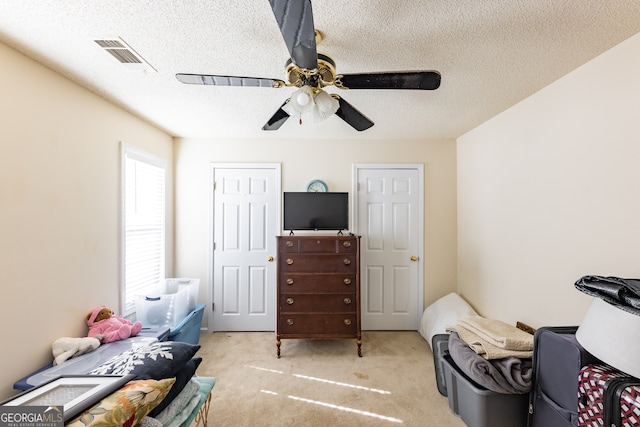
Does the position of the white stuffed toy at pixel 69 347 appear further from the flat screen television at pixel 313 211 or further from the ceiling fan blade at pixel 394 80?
the ceiling fan blade at pixel 394 80

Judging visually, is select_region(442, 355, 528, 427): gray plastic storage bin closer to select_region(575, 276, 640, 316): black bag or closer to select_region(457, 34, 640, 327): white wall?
select_region(457, 34, 640, 327): white wall

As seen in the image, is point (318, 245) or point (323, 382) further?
point (318, 245)

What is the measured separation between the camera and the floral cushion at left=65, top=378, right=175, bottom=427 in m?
0.87

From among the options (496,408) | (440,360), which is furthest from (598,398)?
(440,360)

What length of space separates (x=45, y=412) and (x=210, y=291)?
7.68ft

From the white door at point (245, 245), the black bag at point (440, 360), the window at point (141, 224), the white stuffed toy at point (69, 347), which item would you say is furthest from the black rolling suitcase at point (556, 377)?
the window at point (141, 224)

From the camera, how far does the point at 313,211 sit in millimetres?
3020

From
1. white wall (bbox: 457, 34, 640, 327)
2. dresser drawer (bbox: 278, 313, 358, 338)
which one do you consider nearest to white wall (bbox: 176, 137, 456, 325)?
white wall (bbox: 457, 34, 640, 327)

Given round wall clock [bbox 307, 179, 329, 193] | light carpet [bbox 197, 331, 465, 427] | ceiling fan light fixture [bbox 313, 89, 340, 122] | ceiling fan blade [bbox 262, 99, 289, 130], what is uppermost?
ceiling fan blade [bbox 262, 99, 289, 130]

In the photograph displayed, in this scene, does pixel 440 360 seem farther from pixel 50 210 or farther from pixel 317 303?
pixel 50 210

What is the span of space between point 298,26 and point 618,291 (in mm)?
1732

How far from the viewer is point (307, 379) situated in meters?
2.29

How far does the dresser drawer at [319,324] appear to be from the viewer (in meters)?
2.66

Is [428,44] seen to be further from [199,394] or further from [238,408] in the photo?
[238,408]
